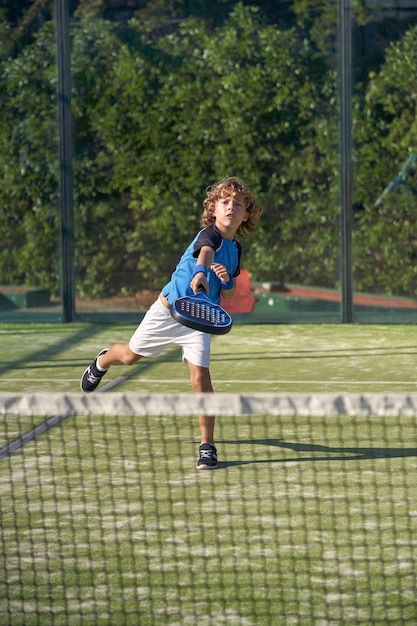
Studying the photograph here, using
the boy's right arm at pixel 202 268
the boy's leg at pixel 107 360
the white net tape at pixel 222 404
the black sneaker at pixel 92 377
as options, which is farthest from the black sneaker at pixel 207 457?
the white net tape at pixel 222 404

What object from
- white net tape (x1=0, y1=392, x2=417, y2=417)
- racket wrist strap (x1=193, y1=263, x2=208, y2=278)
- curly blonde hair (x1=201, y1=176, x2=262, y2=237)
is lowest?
white net tape (x1=0, y1=392, x2=417, y2=417)

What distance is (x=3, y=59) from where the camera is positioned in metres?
11.8

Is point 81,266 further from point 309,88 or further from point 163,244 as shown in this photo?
point 309,88

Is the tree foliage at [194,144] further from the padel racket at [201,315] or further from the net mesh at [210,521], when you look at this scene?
the padel racket at [201,315]

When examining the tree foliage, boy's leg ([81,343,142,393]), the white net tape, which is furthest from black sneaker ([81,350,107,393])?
the tree foliage

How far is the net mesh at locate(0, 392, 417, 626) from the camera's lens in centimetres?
377

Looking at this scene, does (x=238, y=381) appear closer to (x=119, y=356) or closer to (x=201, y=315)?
(x=119, y=356)

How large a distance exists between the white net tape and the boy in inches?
59.1

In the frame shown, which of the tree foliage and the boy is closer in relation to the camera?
the boy

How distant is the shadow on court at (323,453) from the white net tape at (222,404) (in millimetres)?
1631

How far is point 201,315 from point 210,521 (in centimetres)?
119

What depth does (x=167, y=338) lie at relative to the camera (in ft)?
19.7

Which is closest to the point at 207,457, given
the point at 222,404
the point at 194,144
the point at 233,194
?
the point at 233,194

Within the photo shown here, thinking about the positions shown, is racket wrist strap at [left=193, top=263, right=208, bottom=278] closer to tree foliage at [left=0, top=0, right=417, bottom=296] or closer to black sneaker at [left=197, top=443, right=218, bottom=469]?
black sneaker at [left=197, top=443, right=218, bottom=469]
